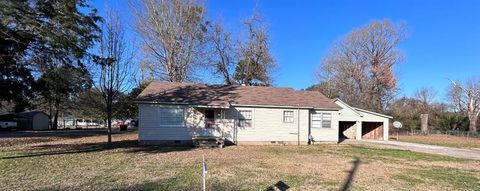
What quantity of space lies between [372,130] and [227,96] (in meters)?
16.9

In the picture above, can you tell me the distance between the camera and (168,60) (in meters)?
33.6

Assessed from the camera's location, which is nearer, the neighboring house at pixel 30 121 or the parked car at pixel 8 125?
the parked car at pixel 8 125

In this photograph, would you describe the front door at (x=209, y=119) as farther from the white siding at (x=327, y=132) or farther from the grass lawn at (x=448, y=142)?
the grass lawn at (x=448, y=142)

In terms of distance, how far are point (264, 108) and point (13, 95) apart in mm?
13619

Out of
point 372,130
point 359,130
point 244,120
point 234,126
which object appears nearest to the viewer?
point 234,126

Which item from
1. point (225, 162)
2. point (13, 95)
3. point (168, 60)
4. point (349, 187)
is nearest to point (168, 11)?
point (168, 60)

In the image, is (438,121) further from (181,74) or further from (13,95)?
(13,95)

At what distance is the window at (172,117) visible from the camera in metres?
20.7

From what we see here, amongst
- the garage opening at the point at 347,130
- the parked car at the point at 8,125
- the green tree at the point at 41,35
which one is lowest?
the parked car at the point at 8,125

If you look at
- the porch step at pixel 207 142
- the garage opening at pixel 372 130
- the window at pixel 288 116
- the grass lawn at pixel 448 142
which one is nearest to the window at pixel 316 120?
the window at pixel 288 116

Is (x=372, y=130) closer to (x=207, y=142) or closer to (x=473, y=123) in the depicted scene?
(x=207, y=142)

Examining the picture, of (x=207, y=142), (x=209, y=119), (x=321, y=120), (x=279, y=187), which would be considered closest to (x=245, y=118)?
(x=209, y=119)

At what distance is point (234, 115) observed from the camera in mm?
22188

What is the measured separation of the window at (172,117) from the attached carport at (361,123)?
14.4 meters
